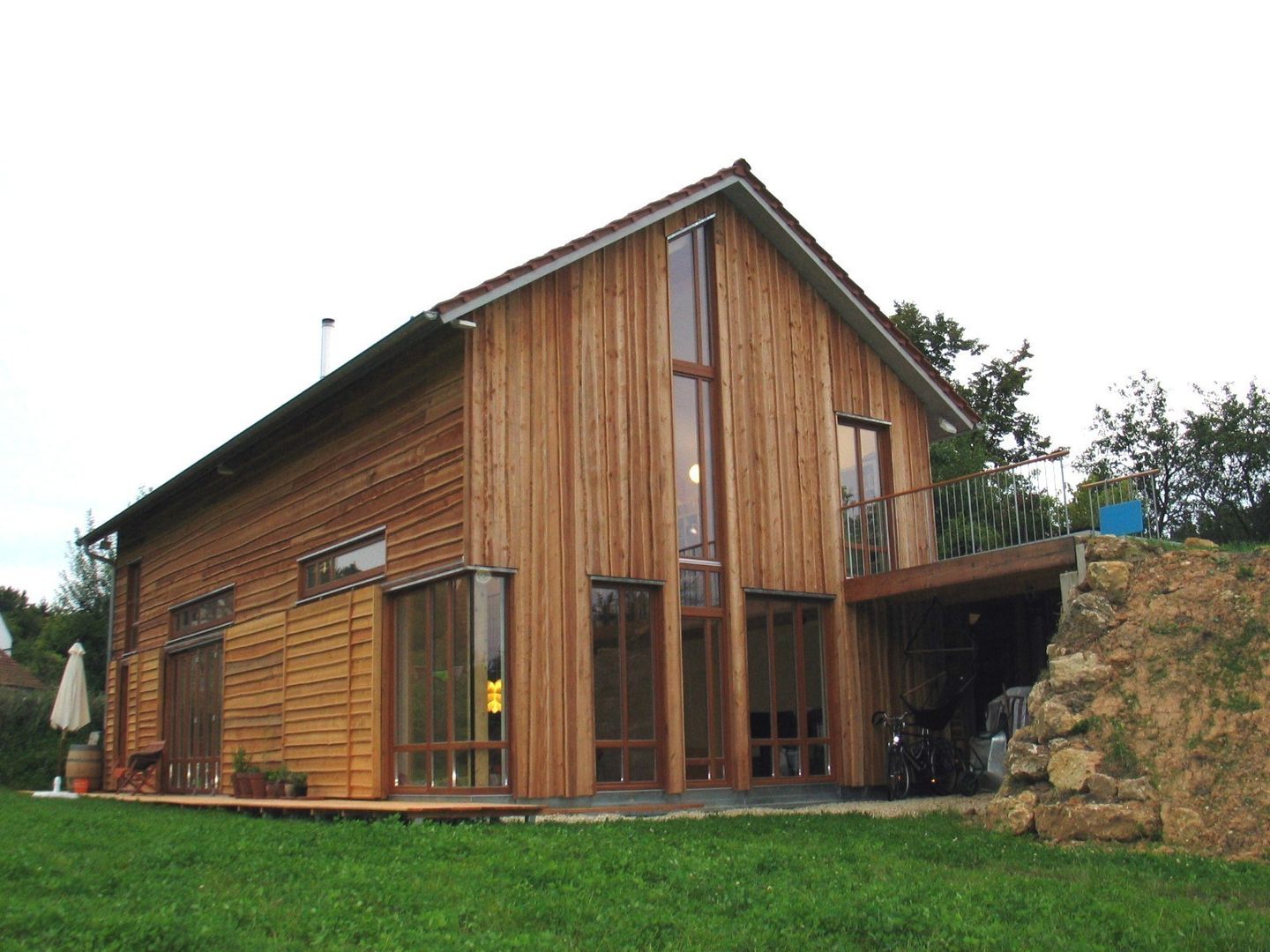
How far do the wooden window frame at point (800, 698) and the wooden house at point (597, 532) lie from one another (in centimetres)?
3

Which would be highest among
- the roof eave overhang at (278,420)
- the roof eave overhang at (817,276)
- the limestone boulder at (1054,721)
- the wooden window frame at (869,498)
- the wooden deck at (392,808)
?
the roof eave overhang at (817,276)

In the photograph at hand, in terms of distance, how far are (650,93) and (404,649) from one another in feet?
20.4

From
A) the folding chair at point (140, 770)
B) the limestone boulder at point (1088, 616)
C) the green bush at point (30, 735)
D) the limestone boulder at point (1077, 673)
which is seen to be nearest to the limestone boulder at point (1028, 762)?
the limestone boulder at point (1077, 673)

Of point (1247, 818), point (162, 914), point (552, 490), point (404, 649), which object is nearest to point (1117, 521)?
point (1247, 818)

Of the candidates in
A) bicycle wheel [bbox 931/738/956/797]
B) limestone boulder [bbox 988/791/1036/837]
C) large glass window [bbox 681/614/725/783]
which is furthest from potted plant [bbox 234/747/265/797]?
limestone boulder [bbox 988/791/1036/837]

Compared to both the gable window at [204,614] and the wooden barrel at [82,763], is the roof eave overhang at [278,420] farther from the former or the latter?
the wooden barrel at [82,763]

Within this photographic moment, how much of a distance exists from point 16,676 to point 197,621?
2441 centimetres

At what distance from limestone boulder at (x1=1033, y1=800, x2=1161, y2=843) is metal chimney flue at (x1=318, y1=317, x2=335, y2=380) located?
12.8 metres

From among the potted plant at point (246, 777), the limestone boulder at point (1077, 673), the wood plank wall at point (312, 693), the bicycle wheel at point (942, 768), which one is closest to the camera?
the limestone boulder at point (1077, 673)

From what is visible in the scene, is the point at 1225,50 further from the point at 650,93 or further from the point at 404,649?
the point at 404,649

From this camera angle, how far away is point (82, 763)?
21.1 m

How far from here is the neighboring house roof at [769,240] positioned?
1353 cm

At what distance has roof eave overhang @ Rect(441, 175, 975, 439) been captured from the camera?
49.0ft

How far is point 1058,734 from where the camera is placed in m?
11.5
